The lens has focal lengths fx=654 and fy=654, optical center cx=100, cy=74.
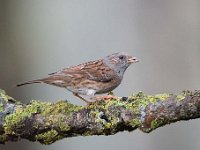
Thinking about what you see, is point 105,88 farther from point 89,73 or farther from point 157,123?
point 157,123

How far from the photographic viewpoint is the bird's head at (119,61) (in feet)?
17.5

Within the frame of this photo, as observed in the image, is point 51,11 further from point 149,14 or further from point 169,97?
point 169,97

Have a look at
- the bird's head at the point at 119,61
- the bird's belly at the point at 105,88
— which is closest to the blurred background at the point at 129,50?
the bird's head at the point at 119,61

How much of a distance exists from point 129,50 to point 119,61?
1714 mm

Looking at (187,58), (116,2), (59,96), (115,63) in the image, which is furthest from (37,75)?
(115,63)

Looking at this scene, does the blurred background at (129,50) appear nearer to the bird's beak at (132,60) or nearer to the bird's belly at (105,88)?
the bird's beak at (132,60)

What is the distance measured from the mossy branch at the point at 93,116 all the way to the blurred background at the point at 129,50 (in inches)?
113

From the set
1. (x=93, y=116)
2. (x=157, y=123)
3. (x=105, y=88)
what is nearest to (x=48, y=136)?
(x=93, y=116)

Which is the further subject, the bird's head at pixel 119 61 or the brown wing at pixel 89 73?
the bird's head at pixel 119 61

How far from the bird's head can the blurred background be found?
60.2 inches

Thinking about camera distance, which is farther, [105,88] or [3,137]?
[105,88]

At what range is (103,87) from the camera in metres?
5.04

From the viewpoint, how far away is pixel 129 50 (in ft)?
23.5

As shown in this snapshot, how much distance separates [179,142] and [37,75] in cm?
184
